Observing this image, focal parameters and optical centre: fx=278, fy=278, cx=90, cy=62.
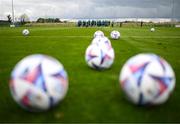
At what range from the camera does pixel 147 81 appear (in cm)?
780

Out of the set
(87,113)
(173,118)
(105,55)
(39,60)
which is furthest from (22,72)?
(105,55)

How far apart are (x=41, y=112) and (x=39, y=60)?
147 centimetres

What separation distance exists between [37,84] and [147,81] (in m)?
3.04

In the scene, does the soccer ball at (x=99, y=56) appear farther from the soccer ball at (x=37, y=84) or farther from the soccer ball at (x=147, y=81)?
the soccer ball at (x=37, y=84)

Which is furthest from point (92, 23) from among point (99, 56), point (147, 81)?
point (147, 81)

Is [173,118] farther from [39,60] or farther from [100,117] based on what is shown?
[39,60]

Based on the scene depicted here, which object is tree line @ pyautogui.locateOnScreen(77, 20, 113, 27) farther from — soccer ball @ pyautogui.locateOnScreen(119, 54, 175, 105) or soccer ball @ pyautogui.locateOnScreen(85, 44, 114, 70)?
soccer ball @ pyautogui.locateOnScreen(119, 54, 175, 105)

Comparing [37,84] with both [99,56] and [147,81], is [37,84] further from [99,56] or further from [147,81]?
[99,56]

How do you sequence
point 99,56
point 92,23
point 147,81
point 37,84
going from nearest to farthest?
point 37,84
point 147,81
point 99,56
point 92,23

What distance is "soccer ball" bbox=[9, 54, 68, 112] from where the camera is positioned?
291 inches

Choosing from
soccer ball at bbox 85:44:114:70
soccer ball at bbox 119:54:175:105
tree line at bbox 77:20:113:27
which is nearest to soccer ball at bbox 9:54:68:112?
soccer ball at bbox 119:54:175:105

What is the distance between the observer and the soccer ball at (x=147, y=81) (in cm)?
779

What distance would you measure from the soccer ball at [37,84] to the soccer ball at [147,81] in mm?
1977

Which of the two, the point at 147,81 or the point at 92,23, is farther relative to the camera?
the point at 92,23
